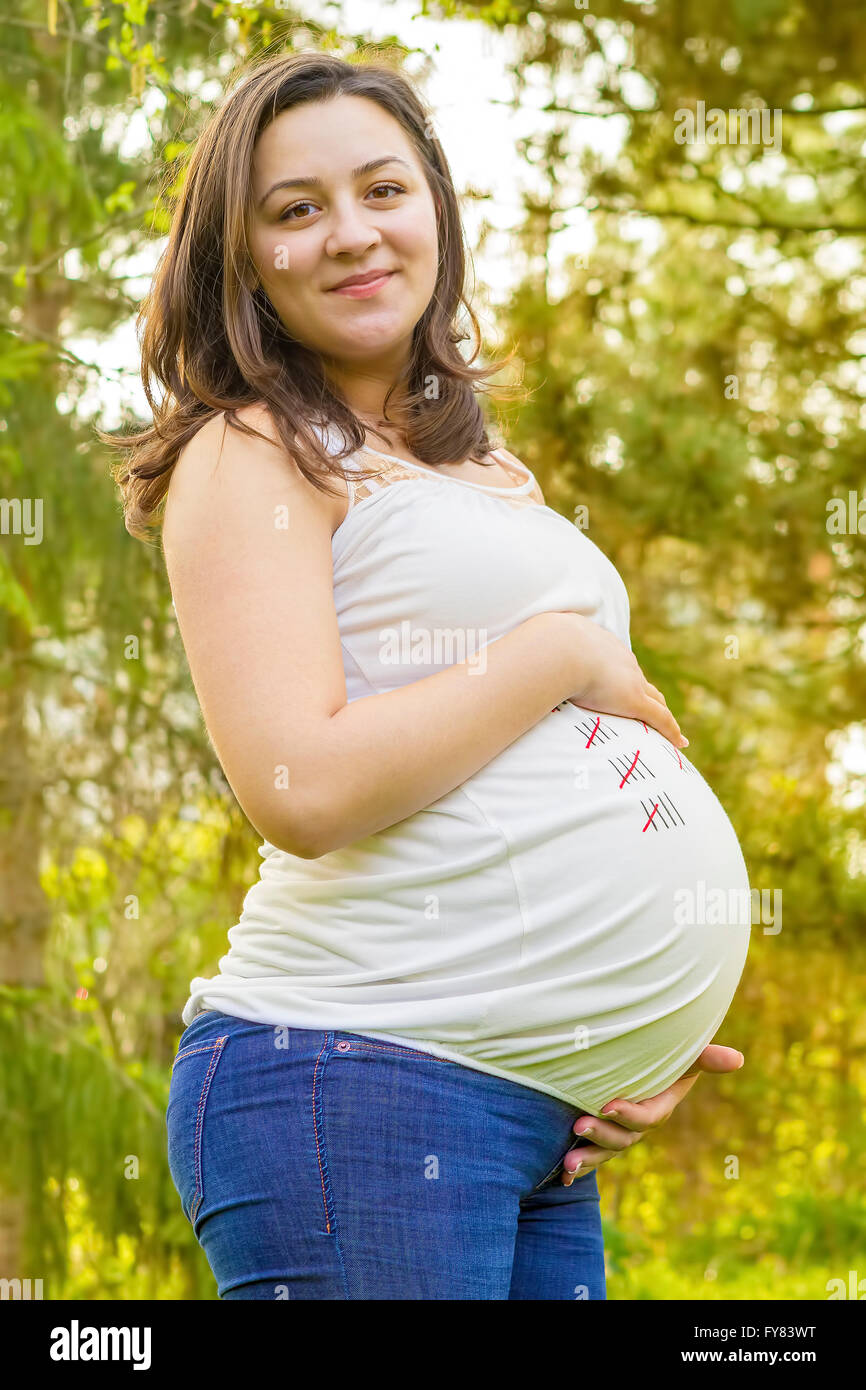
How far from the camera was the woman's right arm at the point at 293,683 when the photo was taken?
111 cm

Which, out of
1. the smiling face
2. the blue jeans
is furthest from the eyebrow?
the blue jeans

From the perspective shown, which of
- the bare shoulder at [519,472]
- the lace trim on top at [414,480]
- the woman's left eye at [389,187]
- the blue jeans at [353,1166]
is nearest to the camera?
the blue jeans at [353,1166]

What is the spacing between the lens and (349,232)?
1306 mm

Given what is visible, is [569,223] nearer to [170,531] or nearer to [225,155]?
[225,155]

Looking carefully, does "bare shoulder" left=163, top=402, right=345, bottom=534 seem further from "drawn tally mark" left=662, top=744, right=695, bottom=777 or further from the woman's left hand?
the woman's left hand

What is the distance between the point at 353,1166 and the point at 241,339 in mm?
798

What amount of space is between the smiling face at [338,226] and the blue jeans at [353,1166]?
2.35 ft

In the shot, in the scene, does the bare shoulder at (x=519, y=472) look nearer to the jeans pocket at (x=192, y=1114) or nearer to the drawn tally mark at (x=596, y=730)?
the drawn tally mark at (x=596, y=730)

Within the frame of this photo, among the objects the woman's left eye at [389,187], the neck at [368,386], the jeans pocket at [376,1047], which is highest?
the woman's left eye at [389,187]

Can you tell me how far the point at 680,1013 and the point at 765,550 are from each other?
3.73m

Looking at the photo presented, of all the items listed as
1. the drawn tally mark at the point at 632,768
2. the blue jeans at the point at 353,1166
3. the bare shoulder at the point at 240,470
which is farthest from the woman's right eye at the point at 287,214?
the blue jeans at the point at 353,1166

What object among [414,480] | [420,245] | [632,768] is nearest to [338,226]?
[420,245]

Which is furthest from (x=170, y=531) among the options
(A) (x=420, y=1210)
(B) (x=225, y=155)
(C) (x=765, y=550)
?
(C) (x=765, y=550)
